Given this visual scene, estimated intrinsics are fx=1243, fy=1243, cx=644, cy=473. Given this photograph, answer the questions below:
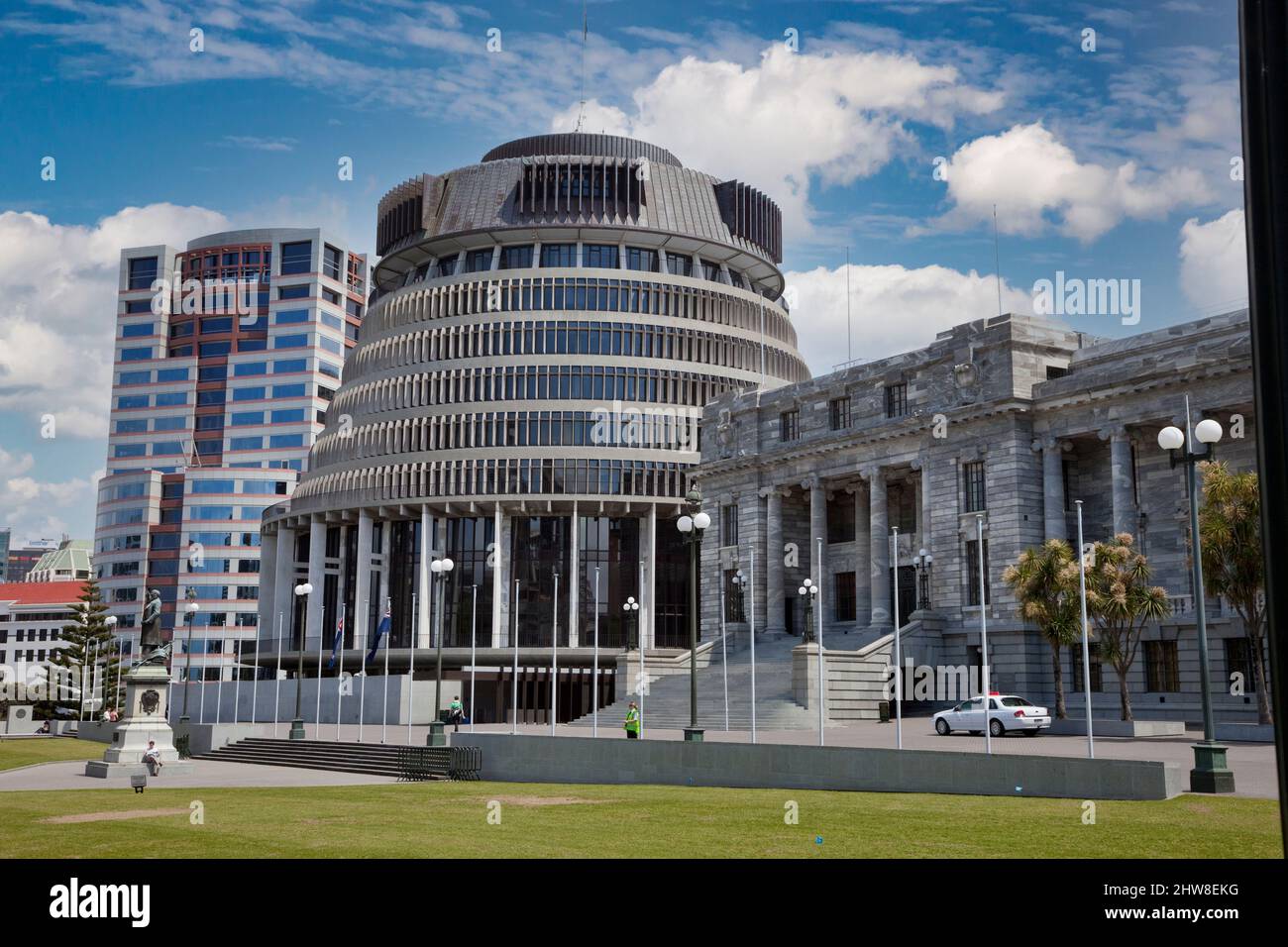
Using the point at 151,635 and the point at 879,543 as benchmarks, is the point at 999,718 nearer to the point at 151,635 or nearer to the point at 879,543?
the point at 879,543

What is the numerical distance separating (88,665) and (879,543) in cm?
6756

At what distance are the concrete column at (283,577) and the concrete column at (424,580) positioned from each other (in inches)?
676

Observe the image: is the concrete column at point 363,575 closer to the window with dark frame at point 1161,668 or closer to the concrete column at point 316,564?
the concrete column at point 316,564

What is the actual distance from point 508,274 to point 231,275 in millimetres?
75817

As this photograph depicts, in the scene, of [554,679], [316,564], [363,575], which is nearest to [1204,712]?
[554,679]

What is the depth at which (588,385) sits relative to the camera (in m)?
96.5

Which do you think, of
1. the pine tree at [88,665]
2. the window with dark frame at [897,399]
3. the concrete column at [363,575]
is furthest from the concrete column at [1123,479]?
the pine tree at [88,665]

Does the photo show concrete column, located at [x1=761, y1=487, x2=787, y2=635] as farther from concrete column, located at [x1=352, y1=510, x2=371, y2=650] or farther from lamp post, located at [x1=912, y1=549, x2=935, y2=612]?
concrete column, located at [x1=352, y1=510, x2=371, y2=650]

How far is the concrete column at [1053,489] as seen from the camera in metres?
60.6

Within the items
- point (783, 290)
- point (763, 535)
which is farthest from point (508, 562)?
point (783, 290)

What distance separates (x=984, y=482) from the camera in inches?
2478

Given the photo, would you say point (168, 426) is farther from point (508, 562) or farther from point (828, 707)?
point (828, 707)

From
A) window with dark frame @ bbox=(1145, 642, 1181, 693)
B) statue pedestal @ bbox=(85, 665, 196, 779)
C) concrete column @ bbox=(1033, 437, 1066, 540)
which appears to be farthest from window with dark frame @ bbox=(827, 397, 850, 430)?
statue pedestal @ bbox=(85, 665, 196, 779)
